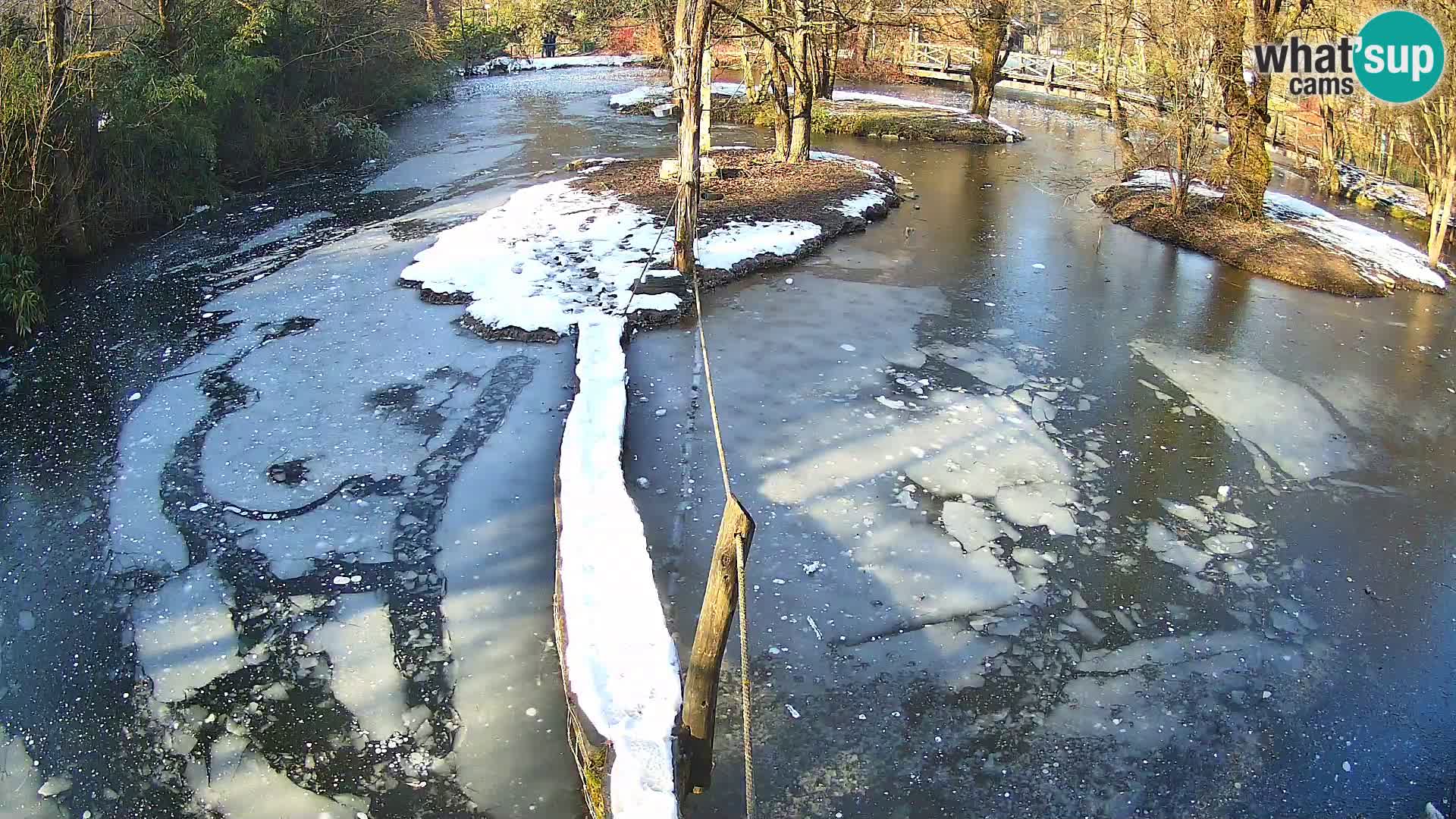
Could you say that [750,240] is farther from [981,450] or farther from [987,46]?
[987,46]

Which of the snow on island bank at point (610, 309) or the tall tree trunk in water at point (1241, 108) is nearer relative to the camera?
the snow on island bank at point (610, 309)

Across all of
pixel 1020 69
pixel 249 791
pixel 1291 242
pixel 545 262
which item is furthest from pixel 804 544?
pixel 1020 69

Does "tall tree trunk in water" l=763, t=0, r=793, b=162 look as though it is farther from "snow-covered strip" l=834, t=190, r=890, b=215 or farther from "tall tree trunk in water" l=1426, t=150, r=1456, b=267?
"tall tree trunk in water" l=1426, t=150, r=1456, b=267

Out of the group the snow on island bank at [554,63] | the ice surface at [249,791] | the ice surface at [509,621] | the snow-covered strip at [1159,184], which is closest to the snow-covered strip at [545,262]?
the ice surface at [509,621]

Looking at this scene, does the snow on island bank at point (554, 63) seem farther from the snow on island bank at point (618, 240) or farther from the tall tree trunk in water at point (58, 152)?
the tall tree trunk in water at point (58, 152)

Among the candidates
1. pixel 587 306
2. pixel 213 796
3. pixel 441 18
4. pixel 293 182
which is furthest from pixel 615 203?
pixel 441 18
